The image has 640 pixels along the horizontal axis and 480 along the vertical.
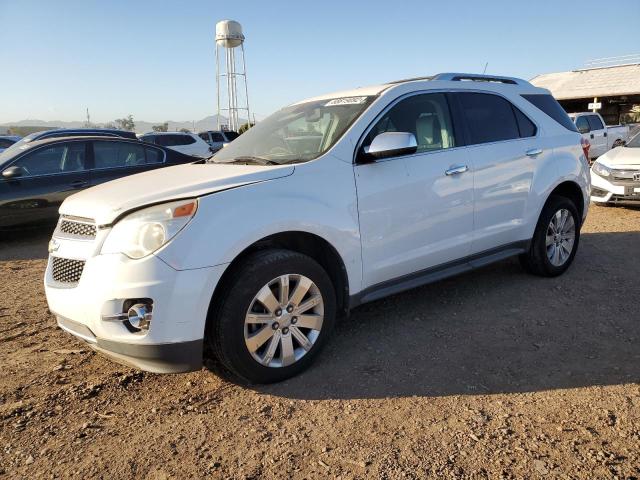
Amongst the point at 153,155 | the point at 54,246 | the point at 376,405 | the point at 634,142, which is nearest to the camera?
the point at 376,405

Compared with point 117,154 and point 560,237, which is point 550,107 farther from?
point 117,154

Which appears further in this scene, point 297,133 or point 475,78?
point 475,78

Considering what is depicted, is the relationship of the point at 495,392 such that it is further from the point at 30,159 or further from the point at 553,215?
Result: the point at 30,159

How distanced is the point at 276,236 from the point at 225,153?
1.38m

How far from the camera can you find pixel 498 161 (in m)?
4.15

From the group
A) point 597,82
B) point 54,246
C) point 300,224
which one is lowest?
point 54,246

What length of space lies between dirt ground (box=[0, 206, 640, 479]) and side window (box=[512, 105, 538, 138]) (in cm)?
151

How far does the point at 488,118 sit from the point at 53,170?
19.9ft

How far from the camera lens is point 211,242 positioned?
8.66ft

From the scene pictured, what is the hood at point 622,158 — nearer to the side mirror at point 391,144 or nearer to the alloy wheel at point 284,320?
the side mirror at point 391,144

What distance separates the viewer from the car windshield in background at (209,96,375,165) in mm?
3445

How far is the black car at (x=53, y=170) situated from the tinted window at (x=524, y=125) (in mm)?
5787

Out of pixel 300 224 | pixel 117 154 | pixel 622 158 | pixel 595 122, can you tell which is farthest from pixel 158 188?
pixel 595 122

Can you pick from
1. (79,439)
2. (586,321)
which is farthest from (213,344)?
(586,321)
